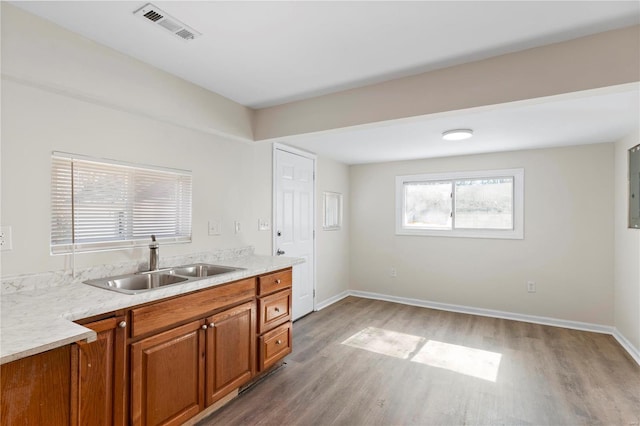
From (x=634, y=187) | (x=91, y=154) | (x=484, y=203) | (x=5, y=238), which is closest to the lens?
(x=5, y=238)

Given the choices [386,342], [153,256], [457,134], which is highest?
[457,134]

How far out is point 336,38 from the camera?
1.86m

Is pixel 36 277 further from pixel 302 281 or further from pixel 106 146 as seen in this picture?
pixel 302 281

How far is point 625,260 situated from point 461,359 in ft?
6.71

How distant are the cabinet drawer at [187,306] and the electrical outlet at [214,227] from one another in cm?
71

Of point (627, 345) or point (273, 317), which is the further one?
point (627, 345)

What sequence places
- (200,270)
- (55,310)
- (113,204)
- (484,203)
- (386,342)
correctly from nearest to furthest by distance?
1. (55,310)
2. (113,204)
3. (200,270)
4. (386,342)
5. (484,203)

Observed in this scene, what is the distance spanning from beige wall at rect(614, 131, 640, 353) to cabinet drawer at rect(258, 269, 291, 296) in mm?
3193

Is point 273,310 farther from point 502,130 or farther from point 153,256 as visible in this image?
point 502,130

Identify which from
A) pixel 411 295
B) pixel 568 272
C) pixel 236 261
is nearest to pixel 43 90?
pixel 236 261

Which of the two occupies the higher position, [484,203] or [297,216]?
[484,203]

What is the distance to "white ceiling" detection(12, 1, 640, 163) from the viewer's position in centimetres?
159

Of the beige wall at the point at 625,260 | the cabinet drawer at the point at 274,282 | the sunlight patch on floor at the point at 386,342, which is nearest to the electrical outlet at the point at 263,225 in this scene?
the cabinet drawer at the point at 274,282

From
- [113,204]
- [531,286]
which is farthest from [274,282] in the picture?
[531,286]
